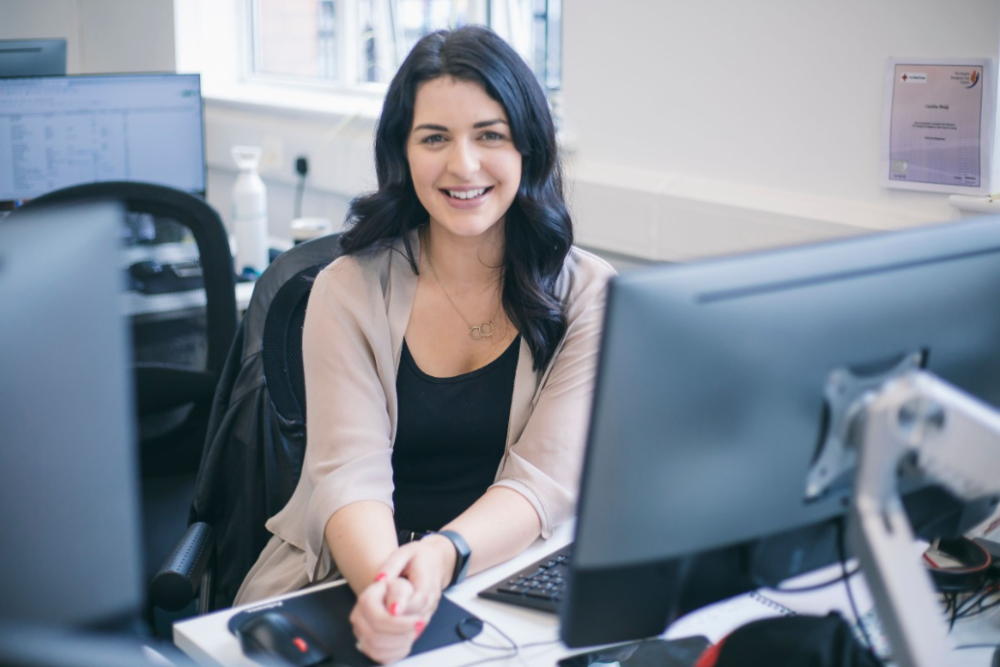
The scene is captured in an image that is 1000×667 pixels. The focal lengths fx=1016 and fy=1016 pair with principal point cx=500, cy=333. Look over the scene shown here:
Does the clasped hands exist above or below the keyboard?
above

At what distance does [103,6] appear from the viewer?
423cm

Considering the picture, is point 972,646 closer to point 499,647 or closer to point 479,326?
point 499,647

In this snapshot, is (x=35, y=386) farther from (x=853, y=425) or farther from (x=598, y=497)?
(x=853, y=425)

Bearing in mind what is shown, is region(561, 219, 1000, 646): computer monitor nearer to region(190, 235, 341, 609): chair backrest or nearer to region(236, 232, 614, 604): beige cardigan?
region(236, 232, 614, 604): beige cardigan

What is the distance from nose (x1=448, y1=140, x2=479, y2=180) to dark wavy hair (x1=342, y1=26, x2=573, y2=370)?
65 millimetres

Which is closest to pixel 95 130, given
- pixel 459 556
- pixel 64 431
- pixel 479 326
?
pixel 479 326

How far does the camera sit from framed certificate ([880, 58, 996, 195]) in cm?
168

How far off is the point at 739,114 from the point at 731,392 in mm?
1414

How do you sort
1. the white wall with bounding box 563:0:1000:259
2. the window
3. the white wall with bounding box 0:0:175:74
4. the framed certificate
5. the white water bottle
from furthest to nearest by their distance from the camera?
the white wall with bounding box 0:0:175:74 → the window → the white water bottle → the white wall with bounding box 563:0:1000:259 → the framed certificate

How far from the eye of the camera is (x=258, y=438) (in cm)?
147

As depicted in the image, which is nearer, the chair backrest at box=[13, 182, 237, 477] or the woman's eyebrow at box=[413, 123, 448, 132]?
the woman's eyebrow at box=[413, 123, 448, 132]

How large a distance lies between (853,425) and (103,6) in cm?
420

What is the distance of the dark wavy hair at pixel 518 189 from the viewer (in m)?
1.40

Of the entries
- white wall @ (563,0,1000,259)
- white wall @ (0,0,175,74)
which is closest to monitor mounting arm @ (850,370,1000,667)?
white wall @ (563,0,1000,259)
